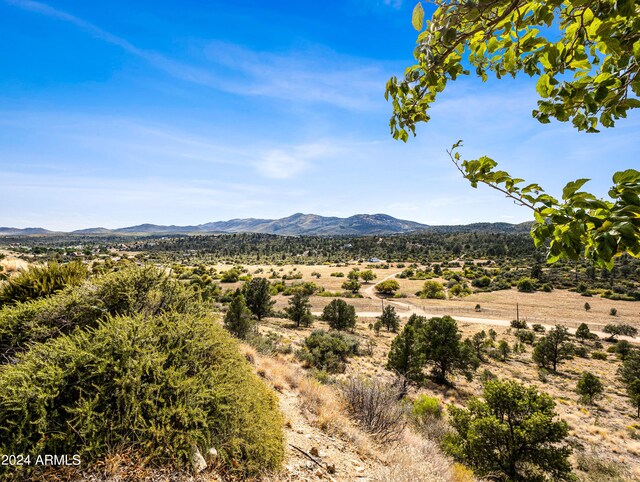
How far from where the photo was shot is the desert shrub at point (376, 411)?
21.7 ft

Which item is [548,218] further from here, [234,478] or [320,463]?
[320,463]

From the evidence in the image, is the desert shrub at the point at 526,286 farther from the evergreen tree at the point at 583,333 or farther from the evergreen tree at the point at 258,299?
the evergreen tree at the point at 258,299

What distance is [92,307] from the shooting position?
491cm

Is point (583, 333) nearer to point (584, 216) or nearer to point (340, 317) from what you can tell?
point (340, 317)

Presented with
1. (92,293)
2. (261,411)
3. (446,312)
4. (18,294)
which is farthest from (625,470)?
(446,312)

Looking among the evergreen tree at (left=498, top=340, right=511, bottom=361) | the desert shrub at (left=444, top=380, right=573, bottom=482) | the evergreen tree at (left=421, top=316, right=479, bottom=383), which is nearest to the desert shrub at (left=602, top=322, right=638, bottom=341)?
the evergreen tree at (left=498, top=340, right=511, bottom=361)

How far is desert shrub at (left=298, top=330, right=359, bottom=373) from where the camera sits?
1951cm

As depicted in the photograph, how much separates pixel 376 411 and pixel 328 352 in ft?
52.2

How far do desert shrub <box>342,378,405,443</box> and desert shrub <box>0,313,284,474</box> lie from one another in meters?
3.03

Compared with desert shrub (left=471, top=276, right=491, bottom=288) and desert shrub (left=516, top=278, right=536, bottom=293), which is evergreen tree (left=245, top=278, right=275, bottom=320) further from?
desert shrub (left=516, top=278, right=536, bottom=293)

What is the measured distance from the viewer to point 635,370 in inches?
963

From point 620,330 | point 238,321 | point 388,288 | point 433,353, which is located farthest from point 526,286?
point 238,321

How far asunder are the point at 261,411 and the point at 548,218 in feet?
15.1

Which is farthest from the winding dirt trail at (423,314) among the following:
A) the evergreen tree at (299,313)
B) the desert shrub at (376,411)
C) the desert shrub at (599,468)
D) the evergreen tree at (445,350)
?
the desert shrub at (376,411)
